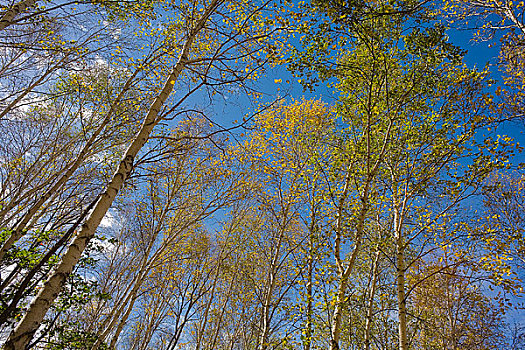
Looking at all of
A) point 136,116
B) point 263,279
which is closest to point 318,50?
point 136,116

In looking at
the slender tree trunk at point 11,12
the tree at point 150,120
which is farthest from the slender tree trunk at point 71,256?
the slender tree trunk at point 11,12

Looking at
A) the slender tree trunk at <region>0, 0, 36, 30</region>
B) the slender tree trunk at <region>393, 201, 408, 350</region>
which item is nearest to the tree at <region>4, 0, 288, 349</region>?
the slender tree trunk at <region>0, 0, 36, 30</region>

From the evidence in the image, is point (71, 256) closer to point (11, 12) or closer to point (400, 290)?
point (11, 12)

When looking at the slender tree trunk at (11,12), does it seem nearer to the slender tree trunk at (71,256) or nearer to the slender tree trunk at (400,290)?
the slender tree trunk at (71,256)

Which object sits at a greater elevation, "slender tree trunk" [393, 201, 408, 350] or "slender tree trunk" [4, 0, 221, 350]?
"slender tree trunk" [393, 201, 408, 350]

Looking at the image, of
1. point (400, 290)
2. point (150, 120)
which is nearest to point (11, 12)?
point (150, 120)

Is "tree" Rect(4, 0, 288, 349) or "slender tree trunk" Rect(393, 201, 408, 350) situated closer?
"tree" Rect(4, 0, 288, 349)

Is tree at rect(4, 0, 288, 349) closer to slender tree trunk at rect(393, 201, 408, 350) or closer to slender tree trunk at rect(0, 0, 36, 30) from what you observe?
slender tree trunk at rect(0, 0, 36, 30)

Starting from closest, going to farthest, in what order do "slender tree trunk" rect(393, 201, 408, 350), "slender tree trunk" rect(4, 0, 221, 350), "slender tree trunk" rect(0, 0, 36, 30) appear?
"slender tree trunk" rect(4, 0, 221, 350) → "slender tree trunk" rect(0, 0, 36, 30) → "slender tree trunk" rect(393, 201, 408, 350)

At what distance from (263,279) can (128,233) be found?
6040mm

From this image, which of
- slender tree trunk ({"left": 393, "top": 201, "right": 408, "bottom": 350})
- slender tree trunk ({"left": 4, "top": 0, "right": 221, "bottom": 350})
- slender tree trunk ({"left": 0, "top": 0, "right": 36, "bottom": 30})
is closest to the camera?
slender tree trunk ({"left": 4, "top": 0, "right": 221, "bottom": 350})

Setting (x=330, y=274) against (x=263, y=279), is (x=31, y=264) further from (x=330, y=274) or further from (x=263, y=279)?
(x=263, y=279)

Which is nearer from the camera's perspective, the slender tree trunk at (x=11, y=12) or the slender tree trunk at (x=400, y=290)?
the slender tree trunk at (x=11, y=12)

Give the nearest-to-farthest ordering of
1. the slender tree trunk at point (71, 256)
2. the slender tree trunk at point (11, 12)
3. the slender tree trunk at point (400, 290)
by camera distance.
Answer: the slender tree trunk at point (71, 256), the slender tree trunk at point (11, 12), the slender tree trunk at point (400, 290)
